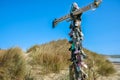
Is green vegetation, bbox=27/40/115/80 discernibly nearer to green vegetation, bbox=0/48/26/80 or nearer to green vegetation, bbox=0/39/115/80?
green vegetation, bbox=0/39/115/80

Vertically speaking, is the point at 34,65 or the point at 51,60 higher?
the point at 51,60

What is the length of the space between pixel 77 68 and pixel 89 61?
621 centimetres

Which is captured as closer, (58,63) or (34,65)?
(58,63)

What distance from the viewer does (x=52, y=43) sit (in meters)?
17.9

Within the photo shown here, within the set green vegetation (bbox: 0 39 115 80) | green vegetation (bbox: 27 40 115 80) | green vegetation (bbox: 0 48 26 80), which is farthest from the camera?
green vegetation (bbox: 27 40 115 80)

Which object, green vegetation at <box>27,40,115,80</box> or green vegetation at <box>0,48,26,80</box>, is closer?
green vegetation at <box>0,48,26,80</box>

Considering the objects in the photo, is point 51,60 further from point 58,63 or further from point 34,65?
point 34,65

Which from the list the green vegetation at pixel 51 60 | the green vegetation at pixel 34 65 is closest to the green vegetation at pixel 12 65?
the green vegetation at pixel 34 65

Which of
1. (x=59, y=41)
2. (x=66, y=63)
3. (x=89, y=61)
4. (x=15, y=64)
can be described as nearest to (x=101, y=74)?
(x=89, y=61)

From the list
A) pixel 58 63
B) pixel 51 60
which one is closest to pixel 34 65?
pixel 51 60

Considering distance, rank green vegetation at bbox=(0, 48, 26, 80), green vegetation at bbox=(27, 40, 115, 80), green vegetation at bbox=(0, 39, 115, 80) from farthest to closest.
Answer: green vegetation at bbox=(27, 40, 115, 80)
green vegetation at bbox=(0, 39, 115, 80)
green vegetation at bbox=(0, 48, 26, 80)

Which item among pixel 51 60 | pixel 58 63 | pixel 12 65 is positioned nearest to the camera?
pixel 12 65

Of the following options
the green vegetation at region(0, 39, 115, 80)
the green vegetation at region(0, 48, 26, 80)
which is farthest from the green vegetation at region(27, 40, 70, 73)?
the green vegetation at region(0, 48, 26, 80)

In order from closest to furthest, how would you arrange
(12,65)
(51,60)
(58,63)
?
1. (12,65)
2. (58,63)
3. (51,60)
